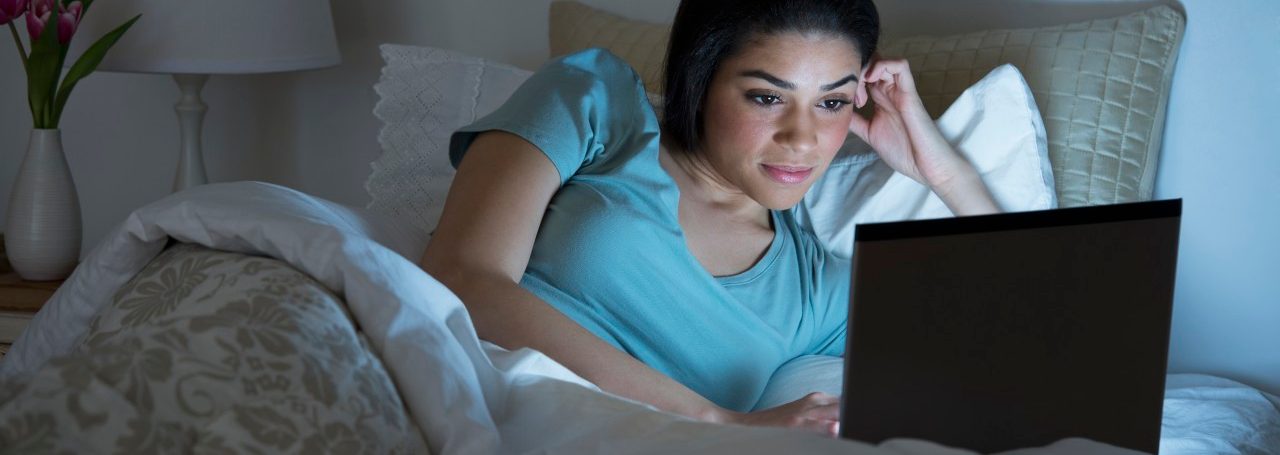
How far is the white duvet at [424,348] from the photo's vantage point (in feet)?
2.85

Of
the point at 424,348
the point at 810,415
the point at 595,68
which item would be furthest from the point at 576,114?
the point at 424,348

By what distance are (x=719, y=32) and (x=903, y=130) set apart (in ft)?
1.13

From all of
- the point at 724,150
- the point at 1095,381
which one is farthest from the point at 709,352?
the point at 1095,381

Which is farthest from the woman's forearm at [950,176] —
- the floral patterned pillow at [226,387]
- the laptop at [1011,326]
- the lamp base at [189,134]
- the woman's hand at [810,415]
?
the lamp base at [189,134]

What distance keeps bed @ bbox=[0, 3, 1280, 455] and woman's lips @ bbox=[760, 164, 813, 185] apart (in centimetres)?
25

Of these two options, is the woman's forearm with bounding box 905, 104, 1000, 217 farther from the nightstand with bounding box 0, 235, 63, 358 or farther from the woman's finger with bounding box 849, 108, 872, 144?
the nightstand with bounding box 0, 235, 63, 358

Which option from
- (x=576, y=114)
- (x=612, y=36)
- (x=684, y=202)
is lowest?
(x=684, y=202)

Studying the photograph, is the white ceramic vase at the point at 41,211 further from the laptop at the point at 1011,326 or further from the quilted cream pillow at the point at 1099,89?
the laptop at the point at 1011,326

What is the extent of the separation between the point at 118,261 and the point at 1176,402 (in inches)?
47.5

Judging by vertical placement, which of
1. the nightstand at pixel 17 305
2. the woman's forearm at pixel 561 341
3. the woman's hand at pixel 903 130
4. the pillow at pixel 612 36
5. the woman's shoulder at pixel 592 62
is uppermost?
the pillow at pixel 612 36

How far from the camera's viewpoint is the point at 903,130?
5.70 feet

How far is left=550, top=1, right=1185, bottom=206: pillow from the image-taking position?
68.1 inches

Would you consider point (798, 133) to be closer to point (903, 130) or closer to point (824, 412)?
point (903, 130)

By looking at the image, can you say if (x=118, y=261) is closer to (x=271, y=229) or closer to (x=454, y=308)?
(x=271, y=229)
